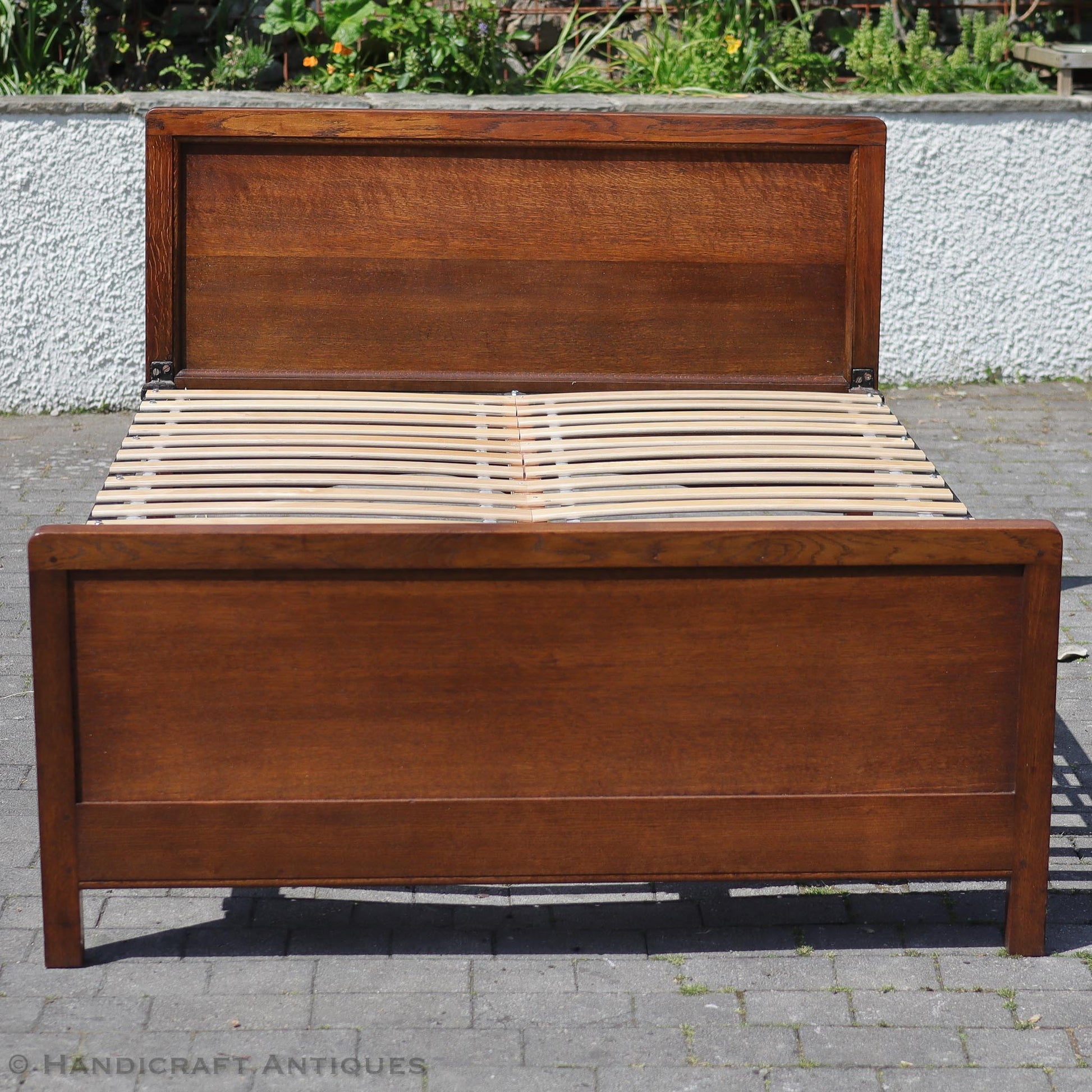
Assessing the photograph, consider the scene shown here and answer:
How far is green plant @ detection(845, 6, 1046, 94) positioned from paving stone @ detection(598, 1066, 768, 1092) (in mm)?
5534

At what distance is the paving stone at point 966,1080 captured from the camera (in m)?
2.42

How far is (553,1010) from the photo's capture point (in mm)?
2621

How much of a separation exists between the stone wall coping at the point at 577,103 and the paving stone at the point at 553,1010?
445 cm

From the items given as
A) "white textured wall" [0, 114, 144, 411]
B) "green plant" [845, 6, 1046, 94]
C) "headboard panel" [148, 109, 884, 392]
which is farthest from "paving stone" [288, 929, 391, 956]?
"green plant" [845, 6, 1046, 94]

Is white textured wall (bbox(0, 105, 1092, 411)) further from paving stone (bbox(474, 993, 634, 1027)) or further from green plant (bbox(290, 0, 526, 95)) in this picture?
paving stone (bbox(474, 993, 634, 1027))

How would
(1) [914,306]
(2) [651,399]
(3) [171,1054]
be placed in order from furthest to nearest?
(1) [914,306], (2) [651,399], (3) [171,1054]

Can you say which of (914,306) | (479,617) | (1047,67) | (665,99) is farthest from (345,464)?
(1047,67)

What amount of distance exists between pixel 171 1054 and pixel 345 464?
1.14 meters

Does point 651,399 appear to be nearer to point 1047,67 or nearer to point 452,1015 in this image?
point 452,1015

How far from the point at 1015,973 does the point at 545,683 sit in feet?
3.30

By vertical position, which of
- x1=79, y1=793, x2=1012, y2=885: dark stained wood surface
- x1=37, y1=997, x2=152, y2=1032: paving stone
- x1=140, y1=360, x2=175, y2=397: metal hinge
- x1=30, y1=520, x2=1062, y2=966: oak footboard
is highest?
x1=140, y1=360, x2=175, y2=397: metal hinge

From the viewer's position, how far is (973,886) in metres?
3.07

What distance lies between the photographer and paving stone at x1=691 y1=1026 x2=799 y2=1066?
97.8 inches

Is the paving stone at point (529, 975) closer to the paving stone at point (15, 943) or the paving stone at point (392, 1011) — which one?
the paving stone at point (392, 1011)
